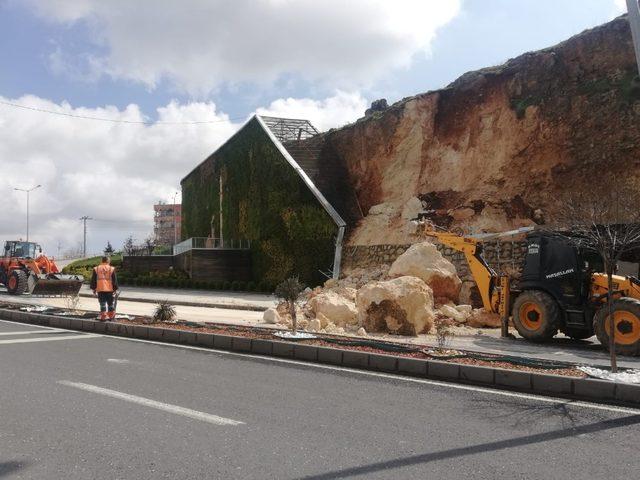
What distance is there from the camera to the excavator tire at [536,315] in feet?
39.5

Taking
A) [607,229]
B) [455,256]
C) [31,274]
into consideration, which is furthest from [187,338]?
[31,274]

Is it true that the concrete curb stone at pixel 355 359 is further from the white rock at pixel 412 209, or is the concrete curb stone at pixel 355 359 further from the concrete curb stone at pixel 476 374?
the white rock at pixel 412 209

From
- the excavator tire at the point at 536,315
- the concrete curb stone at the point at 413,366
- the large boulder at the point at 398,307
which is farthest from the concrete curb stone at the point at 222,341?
the excavator tire at the point at 536,315

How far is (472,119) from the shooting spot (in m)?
26.9

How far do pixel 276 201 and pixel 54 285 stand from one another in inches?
549

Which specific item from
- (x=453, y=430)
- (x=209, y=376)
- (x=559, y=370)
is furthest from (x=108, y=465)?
(x=559, y=370)

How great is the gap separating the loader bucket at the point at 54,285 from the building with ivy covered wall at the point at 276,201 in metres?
10.7

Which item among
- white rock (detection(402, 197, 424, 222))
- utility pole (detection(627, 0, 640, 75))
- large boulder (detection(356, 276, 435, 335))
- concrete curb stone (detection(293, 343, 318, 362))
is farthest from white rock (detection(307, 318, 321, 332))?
white rock (detection(402, 197, 424, 222))

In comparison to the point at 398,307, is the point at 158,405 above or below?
below

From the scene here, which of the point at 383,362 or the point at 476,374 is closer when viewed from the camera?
the point at 476,374

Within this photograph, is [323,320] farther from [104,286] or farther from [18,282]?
[18,282]

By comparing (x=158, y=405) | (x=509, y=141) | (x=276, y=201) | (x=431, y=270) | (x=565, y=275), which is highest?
(x=509, y=141)

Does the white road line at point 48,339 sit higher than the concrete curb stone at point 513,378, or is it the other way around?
the white road line at point 48,339

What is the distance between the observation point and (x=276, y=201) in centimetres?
3394
